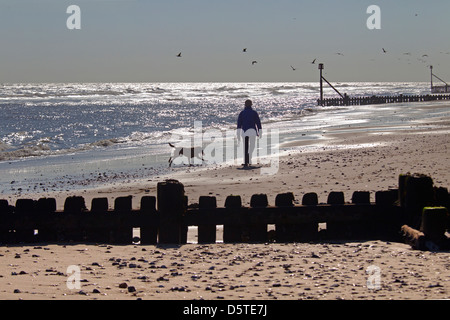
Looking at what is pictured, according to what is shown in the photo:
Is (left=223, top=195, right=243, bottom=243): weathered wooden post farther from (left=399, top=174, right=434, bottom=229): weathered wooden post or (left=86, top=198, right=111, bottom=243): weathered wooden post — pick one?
(left=399, top=174, right=434, bottom=229): weathered wooden post

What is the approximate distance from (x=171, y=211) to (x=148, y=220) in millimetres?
308

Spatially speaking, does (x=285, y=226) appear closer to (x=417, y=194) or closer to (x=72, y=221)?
(x=417, y=194)

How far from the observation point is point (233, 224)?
7309 mm

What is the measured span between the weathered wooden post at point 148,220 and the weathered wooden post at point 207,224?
0.54 m

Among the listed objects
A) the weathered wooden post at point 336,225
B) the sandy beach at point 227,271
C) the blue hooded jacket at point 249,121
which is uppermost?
the blue hooded jacket at point 249,121

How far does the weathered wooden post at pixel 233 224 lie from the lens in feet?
23.8

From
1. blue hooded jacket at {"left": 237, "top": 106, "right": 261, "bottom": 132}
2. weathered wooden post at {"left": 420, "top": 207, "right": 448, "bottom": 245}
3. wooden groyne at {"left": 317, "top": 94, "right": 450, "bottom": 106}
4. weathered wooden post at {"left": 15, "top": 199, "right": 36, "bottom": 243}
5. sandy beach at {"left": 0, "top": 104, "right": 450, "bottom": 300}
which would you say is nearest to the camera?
sandy beach at {"left": 0, "top": 104, "right": 450, "bottom": 300}

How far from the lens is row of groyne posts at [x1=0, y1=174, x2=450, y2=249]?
7211mm

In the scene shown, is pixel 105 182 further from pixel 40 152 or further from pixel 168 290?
pixel 40 152

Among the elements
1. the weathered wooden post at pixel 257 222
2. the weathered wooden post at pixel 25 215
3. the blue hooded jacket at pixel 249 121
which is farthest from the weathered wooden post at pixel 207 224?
the blue hooded jacket at pixel 249 121

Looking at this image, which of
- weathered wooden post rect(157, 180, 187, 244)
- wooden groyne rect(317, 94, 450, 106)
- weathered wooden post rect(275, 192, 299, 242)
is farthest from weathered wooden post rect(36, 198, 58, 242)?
wooden groyne rect(317, 94, 450, 106)

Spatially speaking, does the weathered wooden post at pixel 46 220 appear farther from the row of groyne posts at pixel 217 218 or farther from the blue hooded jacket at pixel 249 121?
the blue hooded jacket at pixel 249 121

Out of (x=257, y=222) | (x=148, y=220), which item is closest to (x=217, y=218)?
(x=257, y=222)

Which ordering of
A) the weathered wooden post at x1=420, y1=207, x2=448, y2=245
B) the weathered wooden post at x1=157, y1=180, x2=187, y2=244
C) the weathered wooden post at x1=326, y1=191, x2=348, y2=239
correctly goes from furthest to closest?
1. the weathered wooden post at x1=326, y1=191, x2=348, y2=239
2. the weathered wooden post at x1=157, y1=180, x2=187, y2=244
3. the weathered wooden post at x1=420, y1=207, x2=448, y2=245
